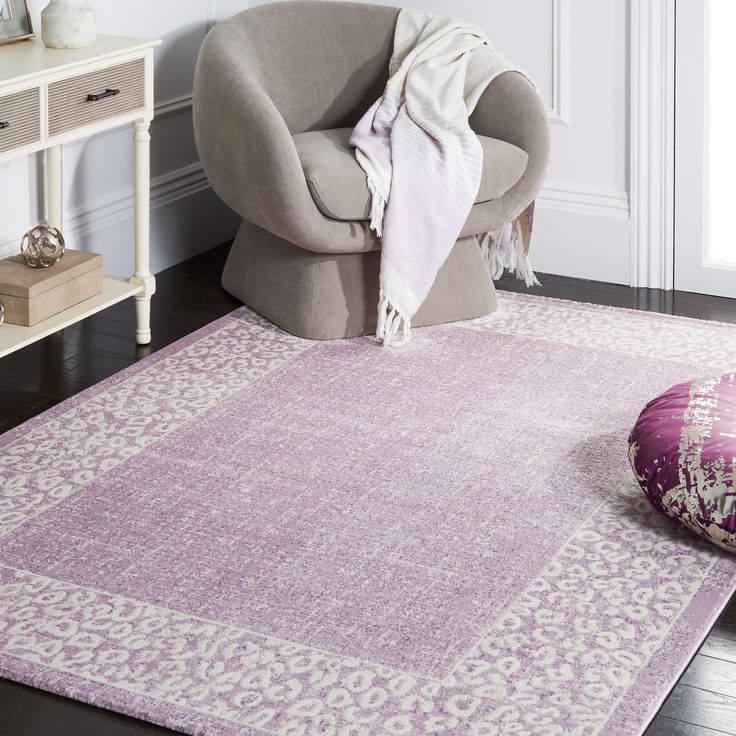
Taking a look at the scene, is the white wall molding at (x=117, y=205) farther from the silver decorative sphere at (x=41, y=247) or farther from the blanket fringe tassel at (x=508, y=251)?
the blanket fringe tassel at (x=508, y=251)

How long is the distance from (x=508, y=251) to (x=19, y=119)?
1.52 metres

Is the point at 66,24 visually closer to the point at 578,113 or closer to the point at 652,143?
the point at 578,113

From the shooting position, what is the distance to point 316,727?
5.88 feet

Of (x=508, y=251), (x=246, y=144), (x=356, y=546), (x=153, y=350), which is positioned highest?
(x=246, y=144)

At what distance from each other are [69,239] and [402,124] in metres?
1.01

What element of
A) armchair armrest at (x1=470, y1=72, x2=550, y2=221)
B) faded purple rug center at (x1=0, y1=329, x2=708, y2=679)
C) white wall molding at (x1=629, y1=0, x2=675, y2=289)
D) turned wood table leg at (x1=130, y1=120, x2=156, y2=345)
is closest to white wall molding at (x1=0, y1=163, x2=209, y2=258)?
turned wood table leg at (x1=130, y1=120, x2=156, y2=345)

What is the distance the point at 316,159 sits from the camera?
3152 millimetres

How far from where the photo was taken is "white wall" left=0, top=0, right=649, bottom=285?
145 inches

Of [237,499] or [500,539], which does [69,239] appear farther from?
[500,539]

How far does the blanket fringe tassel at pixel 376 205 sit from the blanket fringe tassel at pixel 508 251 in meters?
0.58

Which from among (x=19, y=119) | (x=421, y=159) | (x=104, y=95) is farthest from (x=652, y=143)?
(x=19, y=119)

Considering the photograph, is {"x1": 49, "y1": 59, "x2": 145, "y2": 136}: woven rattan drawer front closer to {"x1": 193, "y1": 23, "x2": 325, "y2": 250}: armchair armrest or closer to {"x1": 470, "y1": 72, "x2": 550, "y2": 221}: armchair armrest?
{"x1": 193, "y1": 23, "x2": 325, "y2": 250}: armchair armrest

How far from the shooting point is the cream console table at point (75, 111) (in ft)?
8.84

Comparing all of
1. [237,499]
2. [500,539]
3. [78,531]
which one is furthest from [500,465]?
[78,531]
